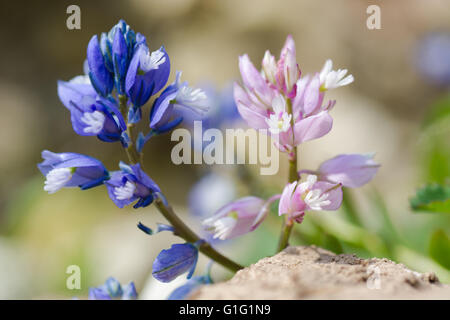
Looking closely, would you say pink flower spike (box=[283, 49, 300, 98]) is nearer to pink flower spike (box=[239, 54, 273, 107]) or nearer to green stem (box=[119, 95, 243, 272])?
pink flower spike (box=[239, 54, 273, 107])

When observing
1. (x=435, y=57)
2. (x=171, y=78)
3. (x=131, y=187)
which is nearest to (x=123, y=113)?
(x=131, y=187)

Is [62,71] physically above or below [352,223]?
above

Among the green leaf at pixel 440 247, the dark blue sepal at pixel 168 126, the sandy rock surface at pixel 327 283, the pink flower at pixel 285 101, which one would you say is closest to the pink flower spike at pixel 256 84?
the pink flower at pixel 285 101

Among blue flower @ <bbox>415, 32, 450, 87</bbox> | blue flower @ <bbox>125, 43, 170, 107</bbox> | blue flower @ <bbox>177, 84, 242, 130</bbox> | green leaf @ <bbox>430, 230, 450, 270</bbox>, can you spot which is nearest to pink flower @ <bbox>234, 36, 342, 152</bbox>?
blue flower @ <bbox>125, 43, 170, 107</bbox>

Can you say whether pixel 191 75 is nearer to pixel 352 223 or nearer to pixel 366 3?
pixel 366 3
